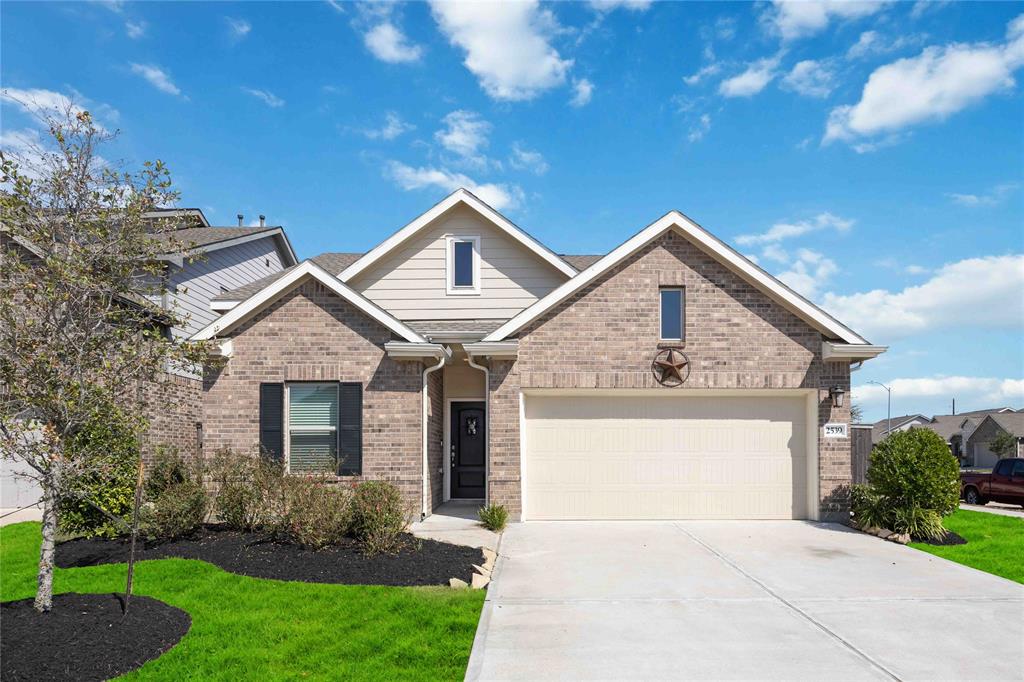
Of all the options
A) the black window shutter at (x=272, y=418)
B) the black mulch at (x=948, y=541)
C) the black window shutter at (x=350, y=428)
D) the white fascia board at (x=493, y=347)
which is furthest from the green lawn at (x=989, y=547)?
the black window shutter at (x=272, y=418)

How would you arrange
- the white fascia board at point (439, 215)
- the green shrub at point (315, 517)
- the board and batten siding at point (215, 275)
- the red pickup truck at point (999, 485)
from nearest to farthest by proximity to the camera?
the green shrub at point (315, 517), the white fascia board at point (439, 215), the board and batten siding at point (215, 275), the red pickup truck at point (999, 485)

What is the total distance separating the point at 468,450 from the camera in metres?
15.8

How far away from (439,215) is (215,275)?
7943mm

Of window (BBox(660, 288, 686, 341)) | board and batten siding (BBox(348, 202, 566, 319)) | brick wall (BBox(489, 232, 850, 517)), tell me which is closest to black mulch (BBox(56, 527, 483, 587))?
brick wall (BBox(489, 232, 850, 517))

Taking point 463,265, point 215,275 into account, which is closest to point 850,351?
point 463,265

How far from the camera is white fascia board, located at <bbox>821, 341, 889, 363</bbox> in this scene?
1239cm

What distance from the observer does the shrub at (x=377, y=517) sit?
30.0ft

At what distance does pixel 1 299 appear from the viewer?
6.33 meters

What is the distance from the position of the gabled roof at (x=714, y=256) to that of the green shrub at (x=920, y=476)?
196cm

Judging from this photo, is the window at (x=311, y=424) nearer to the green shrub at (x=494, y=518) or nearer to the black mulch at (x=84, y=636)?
the green shrub at (x=494, y=518)

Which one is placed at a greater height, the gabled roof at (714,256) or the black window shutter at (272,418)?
the gabled roof at (714,256)

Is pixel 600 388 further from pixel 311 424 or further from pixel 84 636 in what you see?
pixel 84 636

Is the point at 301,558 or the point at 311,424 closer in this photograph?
the point at 301,558

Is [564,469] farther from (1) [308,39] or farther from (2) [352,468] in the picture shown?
(1) [308,39]
